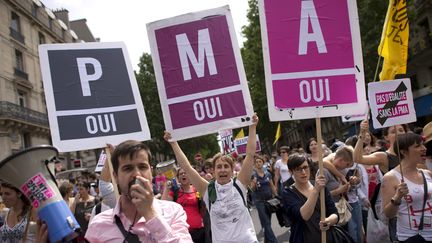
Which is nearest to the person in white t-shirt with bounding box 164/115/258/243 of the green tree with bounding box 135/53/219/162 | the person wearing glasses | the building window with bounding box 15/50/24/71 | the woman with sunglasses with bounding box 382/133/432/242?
the person wearing glasses

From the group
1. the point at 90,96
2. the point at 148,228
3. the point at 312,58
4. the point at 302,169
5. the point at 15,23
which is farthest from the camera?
the point at 15,23

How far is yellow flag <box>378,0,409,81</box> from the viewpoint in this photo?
534 cm

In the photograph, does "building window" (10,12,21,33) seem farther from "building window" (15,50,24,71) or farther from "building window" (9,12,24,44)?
"building window" (15,50,24,71)

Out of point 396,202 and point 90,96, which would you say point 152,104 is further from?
point 396,202

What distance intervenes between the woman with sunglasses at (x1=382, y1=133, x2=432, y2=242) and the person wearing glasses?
1.79 ft

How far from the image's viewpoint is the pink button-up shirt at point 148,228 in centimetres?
Answer: 202

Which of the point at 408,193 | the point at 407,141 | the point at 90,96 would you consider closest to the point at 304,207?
the point at 408,193

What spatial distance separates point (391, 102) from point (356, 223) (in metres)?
1.82

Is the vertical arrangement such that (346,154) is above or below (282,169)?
above

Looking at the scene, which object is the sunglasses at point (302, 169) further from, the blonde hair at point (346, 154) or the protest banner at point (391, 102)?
the blonde hair at point (346, 154)

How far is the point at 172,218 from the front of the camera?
2254 millimetres

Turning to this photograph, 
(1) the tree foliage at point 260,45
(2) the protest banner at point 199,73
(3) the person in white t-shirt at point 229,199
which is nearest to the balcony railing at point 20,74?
(1) the tree foliage at point 260,45

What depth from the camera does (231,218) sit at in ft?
14.1

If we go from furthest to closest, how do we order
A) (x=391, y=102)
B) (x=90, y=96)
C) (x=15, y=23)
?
1. (x=15, y=23)
2. (x=391, y=102)
3. (x=90, y=96)
